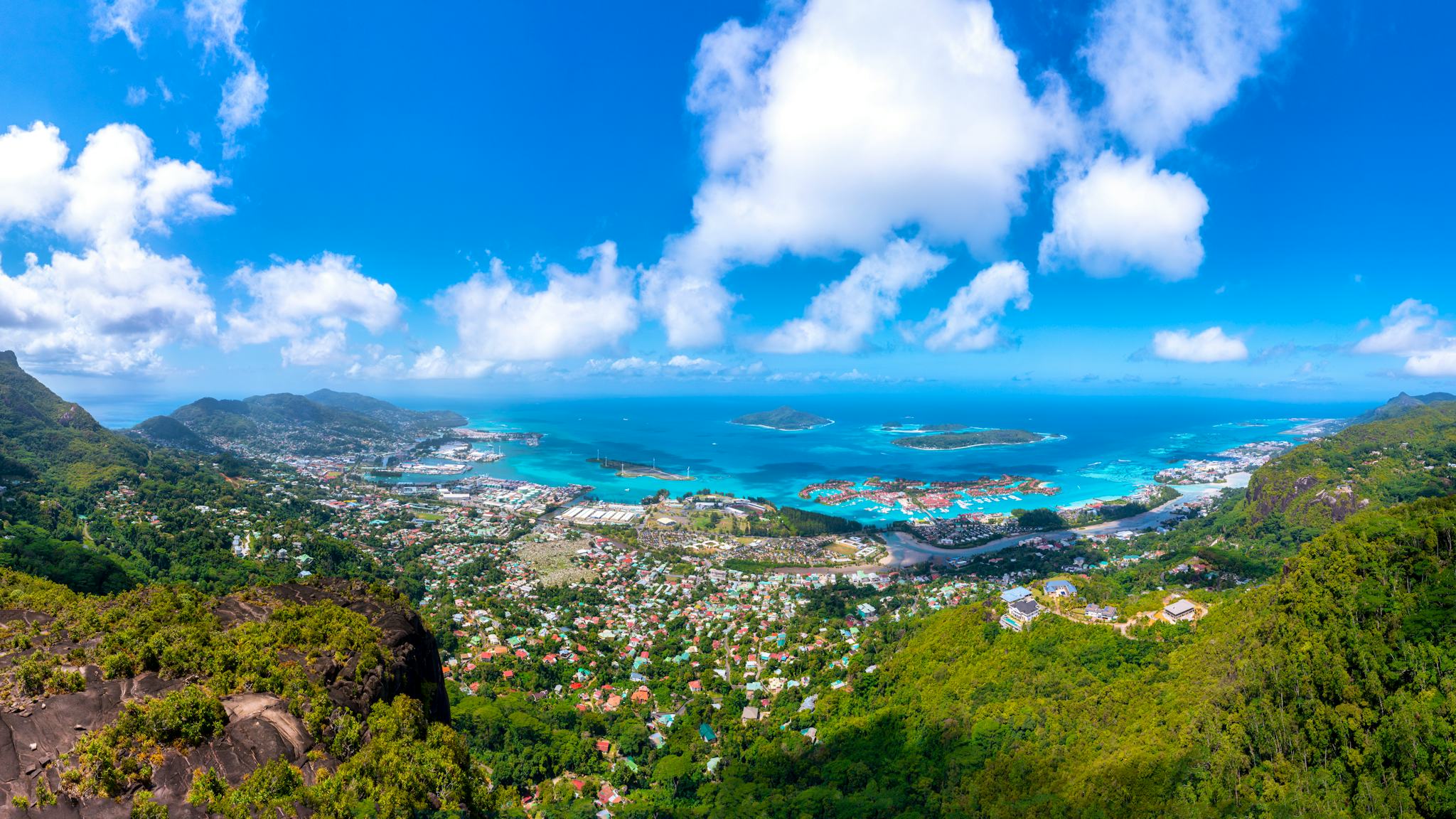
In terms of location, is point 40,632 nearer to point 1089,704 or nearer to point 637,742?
point 637,742

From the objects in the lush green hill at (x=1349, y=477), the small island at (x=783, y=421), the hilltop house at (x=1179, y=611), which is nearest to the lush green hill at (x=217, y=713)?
the hilltop house at (x=1179, y=611)

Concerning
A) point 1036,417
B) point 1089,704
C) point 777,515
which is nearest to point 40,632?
point 1089,704

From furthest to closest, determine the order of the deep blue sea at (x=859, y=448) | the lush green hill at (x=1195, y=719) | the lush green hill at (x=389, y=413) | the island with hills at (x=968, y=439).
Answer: the lush green hill at (x=389, y=413) < the island with hills at (x=968, y=439) < the deep blue sea at (x=859, y=448) < the lush green hill at (x=1195, y=719)

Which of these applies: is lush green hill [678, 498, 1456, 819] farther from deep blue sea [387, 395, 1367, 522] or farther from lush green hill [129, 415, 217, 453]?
lush green hill [129, 415, 217, 453]

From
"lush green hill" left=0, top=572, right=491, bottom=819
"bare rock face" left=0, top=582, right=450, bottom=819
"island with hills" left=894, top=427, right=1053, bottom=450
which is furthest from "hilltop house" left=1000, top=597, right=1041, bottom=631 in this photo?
"island with hills" left=894, top=427, right=1053, bottom=450

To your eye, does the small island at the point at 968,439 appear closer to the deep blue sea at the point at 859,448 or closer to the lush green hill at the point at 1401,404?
the deep blue sea at the point at 859,448

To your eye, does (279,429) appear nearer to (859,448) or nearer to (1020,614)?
(859,448)
